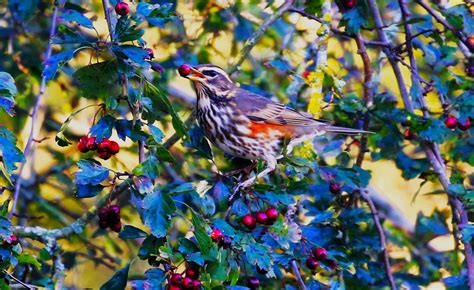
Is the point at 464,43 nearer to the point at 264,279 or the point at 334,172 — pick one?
the point at 334,172

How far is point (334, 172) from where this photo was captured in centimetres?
398

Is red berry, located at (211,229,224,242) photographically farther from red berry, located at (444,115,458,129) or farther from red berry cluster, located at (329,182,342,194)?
red berry, located at (444,115,458,129)

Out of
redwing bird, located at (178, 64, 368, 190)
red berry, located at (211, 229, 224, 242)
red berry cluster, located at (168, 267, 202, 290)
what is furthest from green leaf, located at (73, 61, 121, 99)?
redwing bird, located at (178, 64, 368, 190)

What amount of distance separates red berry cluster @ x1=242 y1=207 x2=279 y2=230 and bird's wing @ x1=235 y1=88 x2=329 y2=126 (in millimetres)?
1187

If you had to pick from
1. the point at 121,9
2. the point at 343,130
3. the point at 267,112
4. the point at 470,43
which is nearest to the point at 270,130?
the point at 267,112

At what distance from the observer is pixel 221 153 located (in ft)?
15.5

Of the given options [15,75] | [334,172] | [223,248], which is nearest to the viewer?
[223,248]

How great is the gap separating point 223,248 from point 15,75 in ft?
7.34

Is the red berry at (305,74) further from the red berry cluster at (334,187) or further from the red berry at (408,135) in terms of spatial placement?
the red berry cluster at (334,187)

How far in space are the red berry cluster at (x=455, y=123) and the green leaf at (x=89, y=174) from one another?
190 centimetres

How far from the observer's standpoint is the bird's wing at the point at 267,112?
4477 millimetres

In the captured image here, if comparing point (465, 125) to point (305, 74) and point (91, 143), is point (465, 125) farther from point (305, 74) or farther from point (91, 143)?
point (91, 143)

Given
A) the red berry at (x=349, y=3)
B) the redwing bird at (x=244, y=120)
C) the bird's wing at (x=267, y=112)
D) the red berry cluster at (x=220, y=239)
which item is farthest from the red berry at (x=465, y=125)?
the red berry cluster at (x=220, y=239)

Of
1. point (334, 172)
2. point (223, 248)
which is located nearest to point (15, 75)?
point (334, 172)
